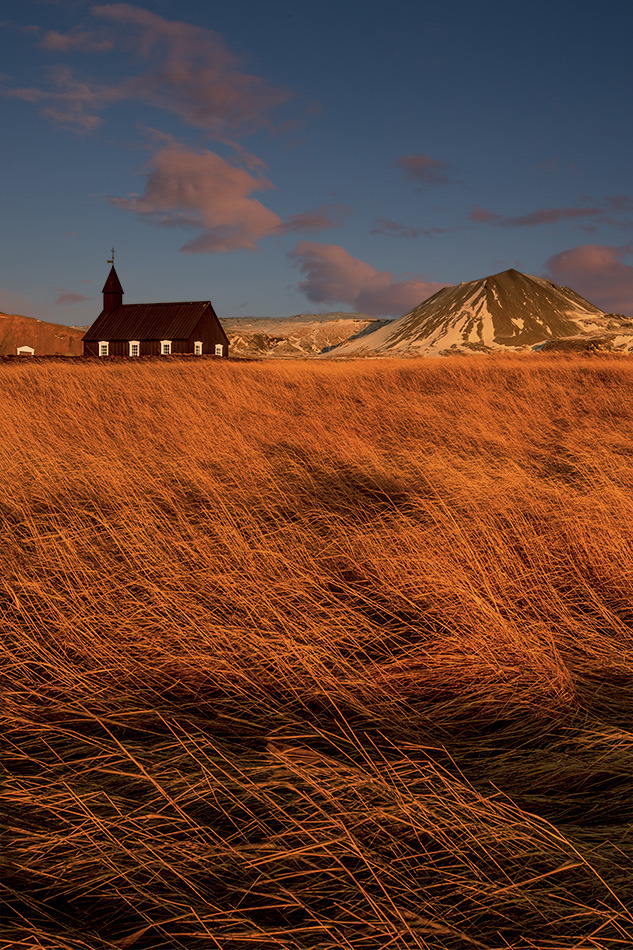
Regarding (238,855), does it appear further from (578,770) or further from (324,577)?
(324,577)

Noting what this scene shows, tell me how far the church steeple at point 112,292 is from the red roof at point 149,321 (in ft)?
1.02

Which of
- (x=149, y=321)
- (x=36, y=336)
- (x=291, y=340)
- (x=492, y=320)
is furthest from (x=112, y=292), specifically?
(x=291, y=340)

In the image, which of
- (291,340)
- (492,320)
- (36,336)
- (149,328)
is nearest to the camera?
(149,328)

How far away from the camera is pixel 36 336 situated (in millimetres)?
115812

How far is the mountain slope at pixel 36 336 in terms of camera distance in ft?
373

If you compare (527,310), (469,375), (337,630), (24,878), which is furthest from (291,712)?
(527,310)

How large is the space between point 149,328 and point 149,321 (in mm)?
620

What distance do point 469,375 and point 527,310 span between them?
124973mm

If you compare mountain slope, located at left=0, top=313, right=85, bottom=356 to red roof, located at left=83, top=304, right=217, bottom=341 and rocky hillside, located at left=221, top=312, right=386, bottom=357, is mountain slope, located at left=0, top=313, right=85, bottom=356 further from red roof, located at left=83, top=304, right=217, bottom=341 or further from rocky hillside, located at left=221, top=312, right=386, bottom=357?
red roof, located at left=83, top=304, right=217, bottom=341

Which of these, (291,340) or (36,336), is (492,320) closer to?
(291,340)

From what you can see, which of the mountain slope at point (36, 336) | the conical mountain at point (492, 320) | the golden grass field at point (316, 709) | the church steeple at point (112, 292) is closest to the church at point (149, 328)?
the church steeple at point (112, 292)

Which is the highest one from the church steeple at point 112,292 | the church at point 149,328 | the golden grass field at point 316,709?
the church steeple at point 112,292

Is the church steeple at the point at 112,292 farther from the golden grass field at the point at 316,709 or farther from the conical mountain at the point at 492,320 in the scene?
the conical mountain at the point at 492,320

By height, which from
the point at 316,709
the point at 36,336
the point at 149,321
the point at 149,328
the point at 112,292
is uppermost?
the point at 36,336
